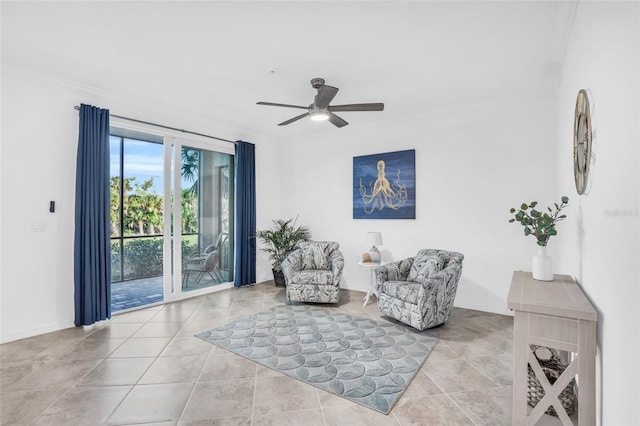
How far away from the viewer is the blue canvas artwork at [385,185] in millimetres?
4840

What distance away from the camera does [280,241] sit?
223 inches

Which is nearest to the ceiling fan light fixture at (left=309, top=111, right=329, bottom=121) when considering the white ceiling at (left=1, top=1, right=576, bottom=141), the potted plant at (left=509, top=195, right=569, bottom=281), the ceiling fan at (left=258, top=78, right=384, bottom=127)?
the ceiling fan at (left=258, top=78, right=384, bottom=127)

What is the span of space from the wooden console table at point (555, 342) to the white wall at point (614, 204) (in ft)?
0.18

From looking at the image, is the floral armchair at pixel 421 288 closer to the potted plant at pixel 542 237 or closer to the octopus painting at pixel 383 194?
the octopus painting at pixel 383 194

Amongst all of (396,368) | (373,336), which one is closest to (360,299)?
(373,336)

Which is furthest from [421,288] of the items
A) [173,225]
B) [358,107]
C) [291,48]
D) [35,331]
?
[35,331]

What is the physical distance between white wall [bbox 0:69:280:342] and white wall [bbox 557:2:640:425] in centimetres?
472

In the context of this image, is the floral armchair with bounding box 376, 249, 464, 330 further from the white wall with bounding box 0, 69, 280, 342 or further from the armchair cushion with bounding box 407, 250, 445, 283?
the white wall with bounding box 0, 69, 280, 342

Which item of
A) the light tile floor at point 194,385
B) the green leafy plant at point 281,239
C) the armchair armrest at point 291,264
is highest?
the green leafy plant at point 281,239

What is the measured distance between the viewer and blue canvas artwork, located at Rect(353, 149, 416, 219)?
484cm

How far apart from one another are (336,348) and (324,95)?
2.52m

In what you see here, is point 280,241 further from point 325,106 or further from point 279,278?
point 325,106

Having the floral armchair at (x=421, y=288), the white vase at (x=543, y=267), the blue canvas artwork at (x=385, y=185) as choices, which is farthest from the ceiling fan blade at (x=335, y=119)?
the white vase at (x=543, y=267)

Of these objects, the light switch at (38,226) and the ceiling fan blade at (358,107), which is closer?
the ceiling fan blade at (358,107)
